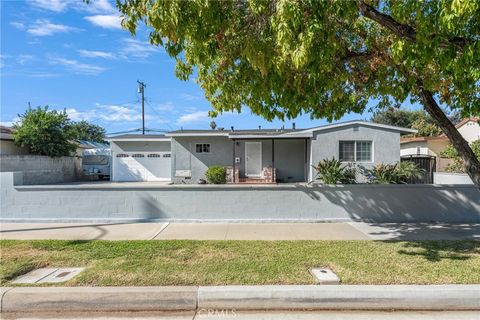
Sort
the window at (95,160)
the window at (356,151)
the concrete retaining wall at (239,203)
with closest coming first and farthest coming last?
the concrete retaining wall at (239,203) < the window at (356,151) < the window at (95,160)

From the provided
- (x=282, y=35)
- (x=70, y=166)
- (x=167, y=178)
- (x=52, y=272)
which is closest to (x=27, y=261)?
(x=52, y=272)

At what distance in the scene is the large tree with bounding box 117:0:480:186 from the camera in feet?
14.8

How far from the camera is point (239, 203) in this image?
368 inches

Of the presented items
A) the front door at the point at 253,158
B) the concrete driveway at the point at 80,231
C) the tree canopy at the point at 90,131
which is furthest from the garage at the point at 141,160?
the tree canopy at the point at 90,131

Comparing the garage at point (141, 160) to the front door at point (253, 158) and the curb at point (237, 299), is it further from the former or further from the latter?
the curb at point (237, 299)

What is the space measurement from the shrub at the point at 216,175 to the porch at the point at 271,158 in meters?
1.09

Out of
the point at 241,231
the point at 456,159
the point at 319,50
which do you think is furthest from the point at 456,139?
the point at 456,159

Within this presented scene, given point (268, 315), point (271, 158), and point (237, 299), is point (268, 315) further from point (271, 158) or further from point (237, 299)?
point (271, 158)

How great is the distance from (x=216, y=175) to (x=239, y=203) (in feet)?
33.4

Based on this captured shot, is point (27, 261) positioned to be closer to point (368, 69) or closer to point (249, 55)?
point (249, 55)

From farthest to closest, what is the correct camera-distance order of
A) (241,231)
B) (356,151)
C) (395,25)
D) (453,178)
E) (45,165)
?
1. (45,165)
2. (356,151)
3. (453,178)
4. (241,231)
5. (395,25)

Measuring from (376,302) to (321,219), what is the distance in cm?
502

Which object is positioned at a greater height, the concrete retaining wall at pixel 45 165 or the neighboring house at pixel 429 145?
the neighboring house at pixel 429 145

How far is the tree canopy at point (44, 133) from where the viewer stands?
22.0 meters
